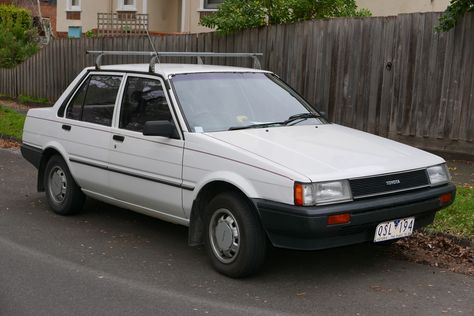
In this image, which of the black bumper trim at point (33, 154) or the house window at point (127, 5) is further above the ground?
the house window at point (127, 5)

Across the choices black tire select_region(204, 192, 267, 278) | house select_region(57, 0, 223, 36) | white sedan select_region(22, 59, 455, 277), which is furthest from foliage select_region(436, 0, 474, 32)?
house select_region(57, 0, 223, 36)

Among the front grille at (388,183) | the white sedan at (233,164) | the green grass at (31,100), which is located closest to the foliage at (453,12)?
the white sedan at (233,164)

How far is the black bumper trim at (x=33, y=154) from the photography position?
782cm

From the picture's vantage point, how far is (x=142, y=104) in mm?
6586

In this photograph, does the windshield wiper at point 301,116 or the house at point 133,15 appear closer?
the windshield wiper at point 301,116

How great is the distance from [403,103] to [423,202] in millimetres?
5344

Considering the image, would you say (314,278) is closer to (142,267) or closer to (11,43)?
(142,267)

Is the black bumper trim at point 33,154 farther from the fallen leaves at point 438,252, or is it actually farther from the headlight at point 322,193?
the fallen leaves at point 438,252

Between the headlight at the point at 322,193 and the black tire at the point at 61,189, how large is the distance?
3230 millimetres

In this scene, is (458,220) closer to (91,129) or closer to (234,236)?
(234,236)

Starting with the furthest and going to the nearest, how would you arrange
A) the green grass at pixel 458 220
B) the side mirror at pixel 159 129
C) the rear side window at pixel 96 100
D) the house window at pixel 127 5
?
the house window at pixel 127 5
the rear side window at pixel 96 100
the green grass at pixel 458 220
the side mirror at pixel 159 129

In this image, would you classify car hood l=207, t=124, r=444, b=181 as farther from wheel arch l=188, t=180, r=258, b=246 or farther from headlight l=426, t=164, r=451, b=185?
wheel arch l=188, t=180, r=258, b=246

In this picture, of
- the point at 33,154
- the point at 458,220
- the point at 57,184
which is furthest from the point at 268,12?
the point at 458,220

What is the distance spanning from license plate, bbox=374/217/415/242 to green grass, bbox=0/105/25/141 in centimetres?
950
